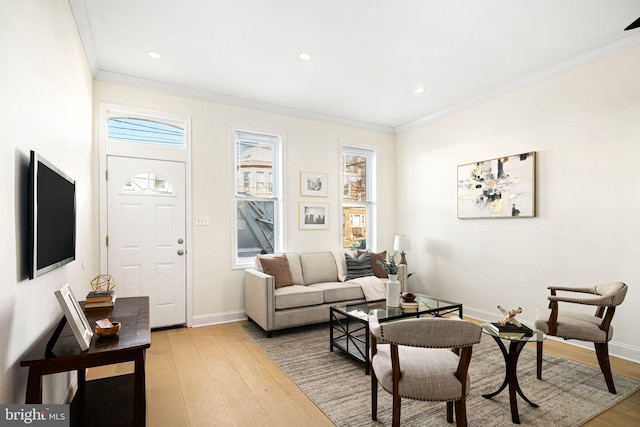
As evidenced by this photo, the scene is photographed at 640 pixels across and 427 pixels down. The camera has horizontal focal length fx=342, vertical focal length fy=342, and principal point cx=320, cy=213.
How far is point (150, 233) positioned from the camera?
3979mm

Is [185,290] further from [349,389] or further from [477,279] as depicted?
[477,279]

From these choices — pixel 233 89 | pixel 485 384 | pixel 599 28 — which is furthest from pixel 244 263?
pixel 599 28

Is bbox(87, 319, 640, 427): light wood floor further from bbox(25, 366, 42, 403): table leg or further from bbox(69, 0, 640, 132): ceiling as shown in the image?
bbox(69, 0, 640, 132): ceiling

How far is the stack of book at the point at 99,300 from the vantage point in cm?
244

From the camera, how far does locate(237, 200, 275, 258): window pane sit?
4.67m

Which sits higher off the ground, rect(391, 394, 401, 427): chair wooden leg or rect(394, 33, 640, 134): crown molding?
rect(394, 33, 640, 134): crown molding

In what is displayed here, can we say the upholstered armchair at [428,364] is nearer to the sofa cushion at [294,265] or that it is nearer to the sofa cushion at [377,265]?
the sofa cushion at [294,265]

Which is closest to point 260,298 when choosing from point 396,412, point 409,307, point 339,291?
point 339,291

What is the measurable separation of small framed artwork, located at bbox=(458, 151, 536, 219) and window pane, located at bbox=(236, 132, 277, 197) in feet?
8.70

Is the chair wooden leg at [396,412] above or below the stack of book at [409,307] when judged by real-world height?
below

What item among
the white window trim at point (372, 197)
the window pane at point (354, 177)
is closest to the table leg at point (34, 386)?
the window pane at point (354, 177)

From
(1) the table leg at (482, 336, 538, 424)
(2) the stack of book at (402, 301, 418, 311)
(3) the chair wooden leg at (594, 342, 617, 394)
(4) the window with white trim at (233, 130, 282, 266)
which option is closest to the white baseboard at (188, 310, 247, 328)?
(4) the window with white trim at (233, 130, 282, 266)

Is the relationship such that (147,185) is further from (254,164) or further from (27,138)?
(27,138)

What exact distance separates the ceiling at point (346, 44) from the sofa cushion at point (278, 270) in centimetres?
209
